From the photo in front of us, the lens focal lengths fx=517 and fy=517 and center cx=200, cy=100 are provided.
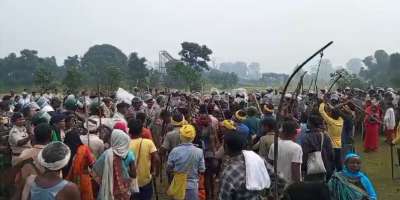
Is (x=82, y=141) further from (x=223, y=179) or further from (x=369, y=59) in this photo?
(x=369, y=59)

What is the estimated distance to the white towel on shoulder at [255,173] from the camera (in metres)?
5.03

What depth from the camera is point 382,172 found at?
1277 centimetres

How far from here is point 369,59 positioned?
242ft

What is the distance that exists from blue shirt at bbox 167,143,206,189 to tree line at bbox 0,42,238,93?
12160mm

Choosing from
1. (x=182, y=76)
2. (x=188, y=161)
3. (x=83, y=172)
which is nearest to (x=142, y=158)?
(x=188, y=161)

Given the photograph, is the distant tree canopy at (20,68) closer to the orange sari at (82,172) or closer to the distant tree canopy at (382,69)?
the distant tree canopy at (382,69)

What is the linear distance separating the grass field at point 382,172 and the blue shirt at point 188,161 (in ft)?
15.4

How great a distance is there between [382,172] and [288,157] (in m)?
7.32

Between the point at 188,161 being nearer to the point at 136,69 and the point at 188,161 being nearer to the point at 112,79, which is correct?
the point at 112,79

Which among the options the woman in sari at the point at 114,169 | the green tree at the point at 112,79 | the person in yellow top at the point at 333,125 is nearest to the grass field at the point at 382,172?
the person in yellow top at the point at 333,125

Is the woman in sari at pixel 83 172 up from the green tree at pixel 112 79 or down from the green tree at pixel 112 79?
down

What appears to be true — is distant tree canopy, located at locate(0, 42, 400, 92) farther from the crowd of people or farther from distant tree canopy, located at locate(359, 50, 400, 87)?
the crowd of people

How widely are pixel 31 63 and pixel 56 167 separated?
5155 centimetres

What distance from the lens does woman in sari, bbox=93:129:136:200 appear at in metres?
6.02
